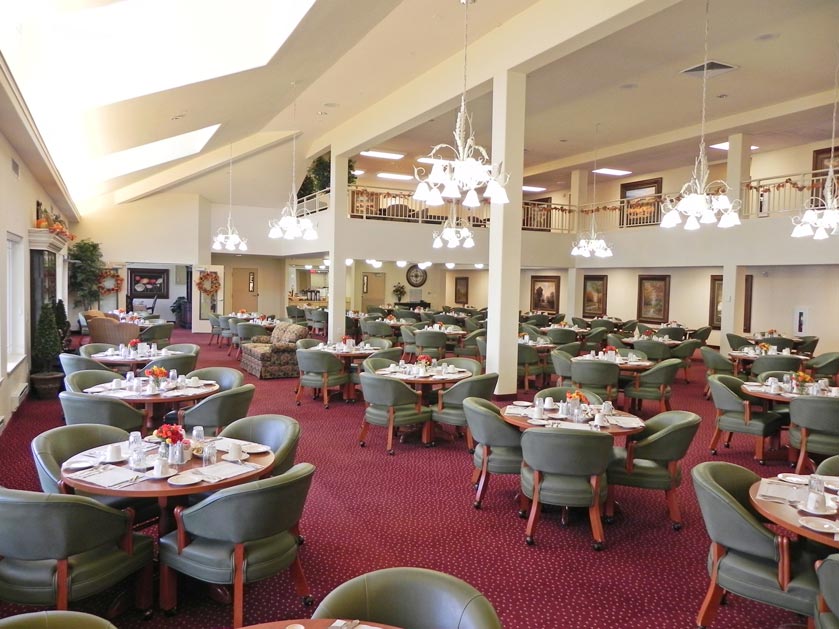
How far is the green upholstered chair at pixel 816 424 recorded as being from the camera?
5.41 meters

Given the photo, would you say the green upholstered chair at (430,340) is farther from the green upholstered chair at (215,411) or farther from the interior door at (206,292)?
the interior door at (206,292)

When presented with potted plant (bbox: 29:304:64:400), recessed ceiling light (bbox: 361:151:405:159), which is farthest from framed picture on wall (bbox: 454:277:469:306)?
potted plant (bbox: 29:304:64:400)

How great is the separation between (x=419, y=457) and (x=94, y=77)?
534cm

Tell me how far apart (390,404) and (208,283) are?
1255 centimetres

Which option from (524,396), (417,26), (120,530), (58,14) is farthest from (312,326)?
(120,530)

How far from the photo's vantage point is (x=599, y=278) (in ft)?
62.1

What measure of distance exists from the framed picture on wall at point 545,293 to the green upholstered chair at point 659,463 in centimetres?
1574

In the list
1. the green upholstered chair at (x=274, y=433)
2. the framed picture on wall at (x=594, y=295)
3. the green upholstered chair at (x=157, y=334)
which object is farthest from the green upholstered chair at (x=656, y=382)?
the framed picture on wall at (x=594, y=295)

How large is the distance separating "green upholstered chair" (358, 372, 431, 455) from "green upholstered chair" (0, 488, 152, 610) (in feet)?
11.5

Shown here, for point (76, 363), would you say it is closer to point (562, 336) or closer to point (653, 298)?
point (562, 336)

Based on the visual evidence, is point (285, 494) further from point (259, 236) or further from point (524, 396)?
point (259, 236)

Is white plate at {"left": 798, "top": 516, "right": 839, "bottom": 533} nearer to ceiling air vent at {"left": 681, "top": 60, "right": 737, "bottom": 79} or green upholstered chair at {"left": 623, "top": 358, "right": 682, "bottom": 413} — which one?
green upholstered chair at {"left": 623, "top": 358, "right": 682, "bottom": 413}

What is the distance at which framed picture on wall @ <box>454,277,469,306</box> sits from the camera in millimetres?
23594

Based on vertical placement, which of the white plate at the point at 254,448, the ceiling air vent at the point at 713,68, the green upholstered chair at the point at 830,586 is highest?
the ceiling air vent at the point at 713,68
